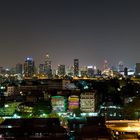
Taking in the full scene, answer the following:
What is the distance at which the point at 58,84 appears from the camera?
1347 inches

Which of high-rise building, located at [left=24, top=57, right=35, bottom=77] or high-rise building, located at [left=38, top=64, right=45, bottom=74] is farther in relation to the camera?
high-rise building, located at [left=38, top=64, right=45, bottom=74]

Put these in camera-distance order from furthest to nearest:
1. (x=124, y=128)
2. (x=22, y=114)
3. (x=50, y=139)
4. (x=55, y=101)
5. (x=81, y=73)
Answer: (x=81, y=73), (x=55, y=101), (x=22, y=114), (x=124, y=128), (x=50, y=139)

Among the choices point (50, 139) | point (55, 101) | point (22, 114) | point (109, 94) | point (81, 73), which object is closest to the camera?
point (50, 139)

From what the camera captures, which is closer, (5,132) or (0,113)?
(5,132)

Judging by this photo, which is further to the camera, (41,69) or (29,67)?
(41,69)

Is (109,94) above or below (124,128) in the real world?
above

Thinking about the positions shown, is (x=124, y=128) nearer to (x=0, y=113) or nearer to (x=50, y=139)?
(x=50, y=139)

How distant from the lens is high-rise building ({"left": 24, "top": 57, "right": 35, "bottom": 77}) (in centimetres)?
5388

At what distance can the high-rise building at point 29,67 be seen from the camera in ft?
177

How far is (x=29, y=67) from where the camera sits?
54094 millimetres

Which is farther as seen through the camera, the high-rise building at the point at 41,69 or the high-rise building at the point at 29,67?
the high-rise building at the point at 41,69

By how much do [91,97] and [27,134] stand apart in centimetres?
1004

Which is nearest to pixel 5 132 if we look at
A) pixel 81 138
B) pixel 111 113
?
pixel 81 138

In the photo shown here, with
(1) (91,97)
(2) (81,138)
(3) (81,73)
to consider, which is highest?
A: (3) (81,73)
